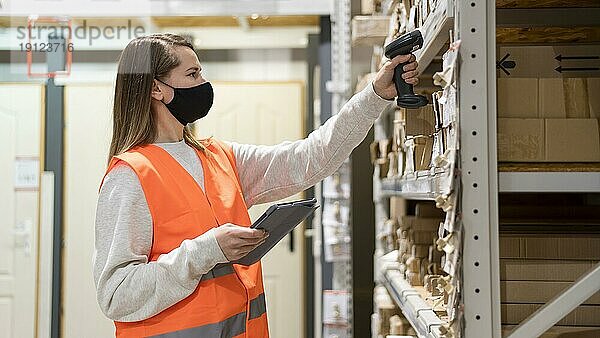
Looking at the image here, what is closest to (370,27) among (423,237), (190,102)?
(423,237)

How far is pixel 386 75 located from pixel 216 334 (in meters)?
0.69

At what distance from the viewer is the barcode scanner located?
65.3 inches

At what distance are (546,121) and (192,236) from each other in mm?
800

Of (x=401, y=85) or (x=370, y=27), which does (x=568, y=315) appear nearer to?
(x=401, y=85)

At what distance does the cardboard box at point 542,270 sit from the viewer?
1527 mm

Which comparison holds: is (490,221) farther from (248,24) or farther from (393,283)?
(248,24)

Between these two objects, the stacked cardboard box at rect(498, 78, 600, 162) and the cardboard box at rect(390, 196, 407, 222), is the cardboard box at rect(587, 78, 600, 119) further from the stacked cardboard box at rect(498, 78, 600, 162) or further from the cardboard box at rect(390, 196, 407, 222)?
the cardboard box at rect(390, 196, 407, 222)

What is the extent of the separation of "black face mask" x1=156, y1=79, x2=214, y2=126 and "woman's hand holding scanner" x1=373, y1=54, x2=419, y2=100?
431 millimetres

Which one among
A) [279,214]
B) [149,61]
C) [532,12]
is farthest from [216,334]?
[532,12]

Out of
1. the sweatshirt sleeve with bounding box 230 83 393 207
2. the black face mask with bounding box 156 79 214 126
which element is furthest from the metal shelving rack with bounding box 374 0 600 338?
the black face mask with bounding box 156 79 214 126

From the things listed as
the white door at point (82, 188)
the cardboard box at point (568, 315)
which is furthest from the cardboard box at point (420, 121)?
the white door at point (82, 188)

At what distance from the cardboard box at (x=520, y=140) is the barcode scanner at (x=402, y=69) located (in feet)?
0.79

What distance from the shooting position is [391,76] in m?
1.74

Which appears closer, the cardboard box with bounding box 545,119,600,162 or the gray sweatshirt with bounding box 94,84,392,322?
the cardboard box with bounding box 545,119,600,162
